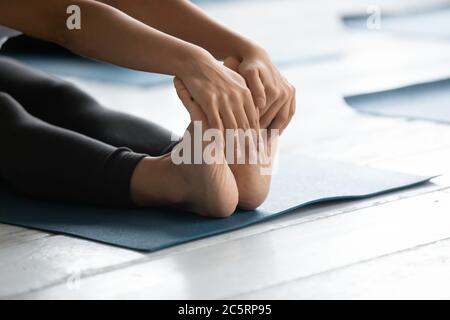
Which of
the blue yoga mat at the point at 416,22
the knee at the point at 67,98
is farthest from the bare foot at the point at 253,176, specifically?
the blue yoga mat at the point at 416,22

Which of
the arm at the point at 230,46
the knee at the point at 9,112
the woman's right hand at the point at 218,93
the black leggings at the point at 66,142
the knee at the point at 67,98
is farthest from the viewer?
the knee at the point at 67,98

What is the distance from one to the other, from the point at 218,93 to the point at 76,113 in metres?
0.52

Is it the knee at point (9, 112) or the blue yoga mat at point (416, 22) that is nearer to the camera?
the knee at point (9, 112)

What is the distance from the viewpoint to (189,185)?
1.78 m

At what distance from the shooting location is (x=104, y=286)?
4.95 feet

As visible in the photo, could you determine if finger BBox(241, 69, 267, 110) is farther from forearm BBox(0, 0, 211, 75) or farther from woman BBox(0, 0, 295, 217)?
forearm BBox(0, 0, 211, 75)

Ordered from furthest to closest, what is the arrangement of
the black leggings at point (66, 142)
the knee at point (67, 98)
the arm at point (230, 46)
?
the knee at point (67, 98)
the black leggings at point (66, 142)
the arm at point (230, 46)

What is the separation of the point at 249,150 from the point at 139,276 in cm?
33

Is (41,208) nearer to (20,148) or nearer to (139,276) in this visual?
(20,148)

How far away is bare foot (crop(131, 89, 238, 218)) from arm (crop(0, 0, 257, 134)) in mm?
47

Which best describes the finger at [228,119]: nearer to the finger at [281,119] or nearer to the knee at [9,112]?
the finger at [281,119]

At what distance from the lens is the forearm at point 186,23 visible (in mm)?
1901
